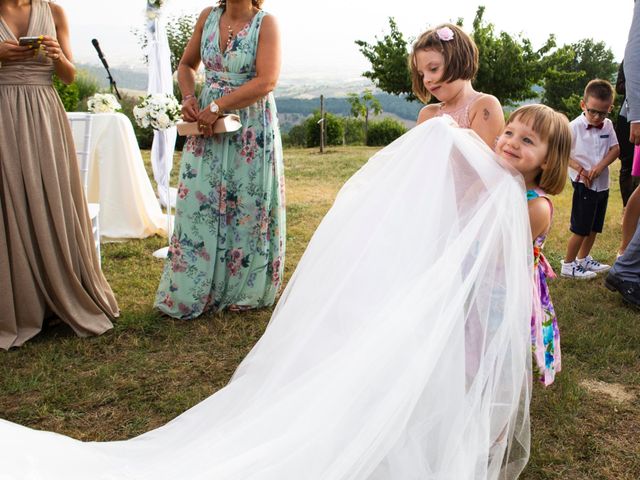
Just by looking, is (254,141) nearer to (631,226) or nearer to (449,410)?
(449,410)

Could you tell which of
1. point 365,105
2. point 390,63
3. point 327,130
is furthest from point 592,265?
point 390,63

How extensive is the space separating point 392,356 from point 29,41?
2776mm

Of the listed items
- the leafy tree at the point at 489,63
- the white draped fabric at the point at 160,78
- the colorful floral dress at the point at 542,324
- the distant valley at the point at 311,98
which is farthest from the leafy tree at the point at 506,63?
the colorful floral dress at the point at 542,324

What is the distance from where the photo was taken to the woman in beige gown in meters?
3.68

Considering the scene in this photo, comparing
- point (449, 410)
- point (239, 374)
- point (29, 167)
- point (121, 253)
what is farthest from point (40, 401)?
point (121, 253)

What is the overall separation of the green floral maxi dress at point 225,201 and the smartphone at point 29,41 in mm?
987

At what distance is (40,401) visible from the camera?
123 inches

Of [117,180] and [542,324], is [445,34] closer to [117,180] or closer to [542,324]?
[542,324]

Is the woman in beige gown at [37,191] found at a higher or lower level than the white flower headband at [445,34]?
lower

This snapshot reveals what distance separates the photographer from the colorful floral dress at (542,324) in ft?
7.89

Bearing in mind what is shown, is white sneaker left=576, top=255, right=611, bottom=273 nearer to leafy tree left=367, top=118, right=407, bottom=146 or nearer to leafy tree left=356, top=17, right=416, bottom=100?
leafy tree left=367, top=118, right=407, bottom=146

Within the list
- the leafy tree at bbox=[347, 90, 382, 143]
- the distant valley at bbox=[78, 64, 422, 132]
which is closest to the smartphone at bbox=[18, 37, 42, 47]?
the distant valley at bbox=[78, 64, 422, 132]

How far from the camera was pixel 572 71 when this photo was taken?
38.8 meters

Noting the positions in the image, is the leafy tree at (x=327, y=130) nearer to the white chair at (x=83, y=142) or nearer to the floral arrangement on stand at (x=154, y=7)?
the floral arrangement on stand at (x=154, y=7)
